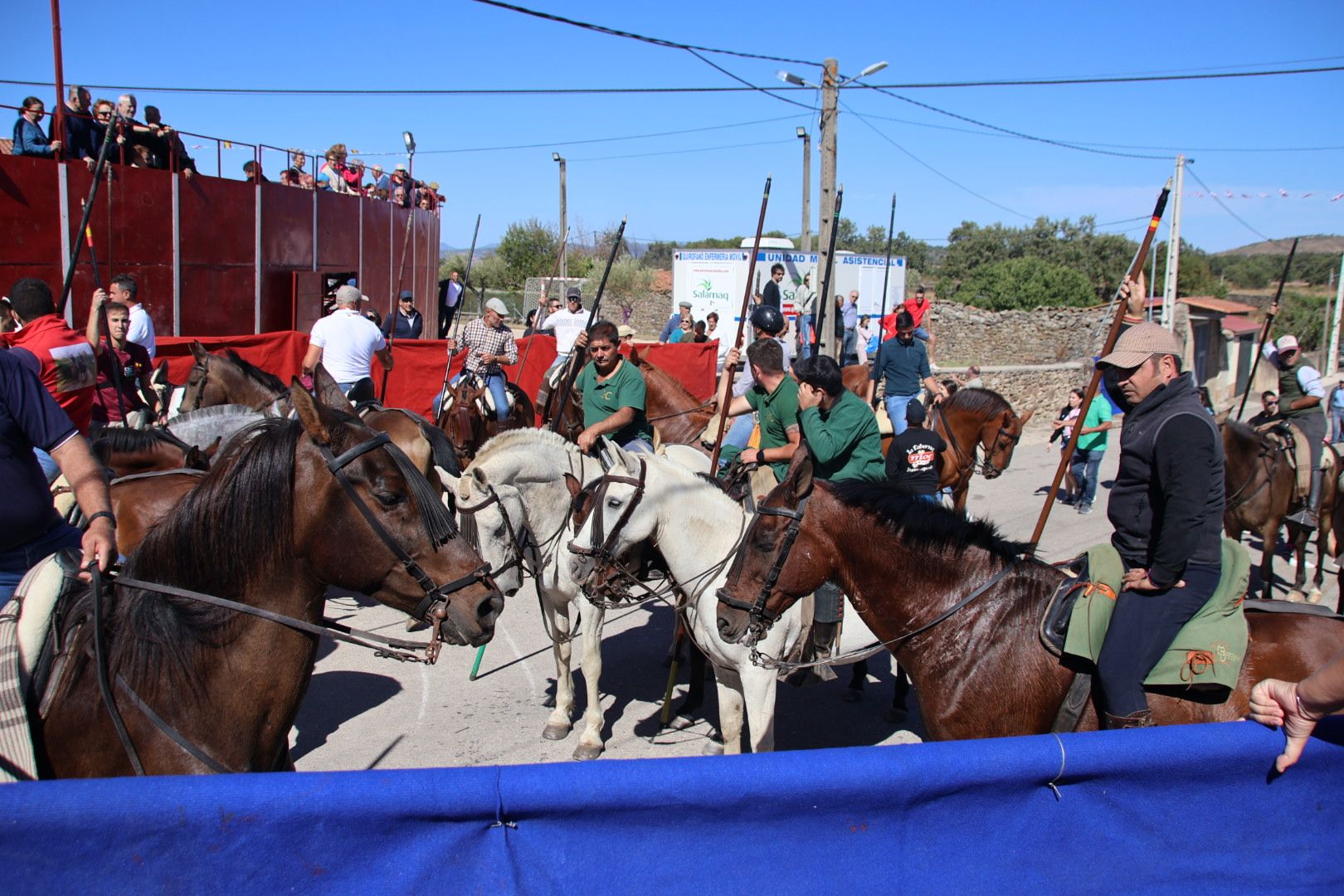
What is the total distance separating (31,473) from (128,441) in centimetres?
305

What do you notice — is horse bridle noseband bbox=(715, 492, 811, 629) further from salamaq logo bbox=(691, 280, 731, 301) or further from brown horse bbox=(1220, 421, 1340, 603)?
salamaq logo bbox=(691, 280, 731, 301)

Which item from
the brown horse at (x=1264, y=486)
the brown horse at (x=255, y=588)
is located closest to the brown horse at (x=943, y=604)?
the brown horse at (x=255, y=588)

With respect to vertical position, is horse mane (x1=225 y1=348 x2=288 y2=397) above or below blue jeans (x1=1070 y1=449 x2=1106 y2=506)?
above

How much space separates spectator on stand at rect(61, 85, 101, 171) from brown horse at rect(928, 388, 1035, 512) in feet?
38.6

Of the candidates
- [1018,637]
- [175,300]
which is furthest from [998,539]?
[175,300]

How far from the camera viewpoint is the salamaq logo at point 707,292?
2206 centimetres

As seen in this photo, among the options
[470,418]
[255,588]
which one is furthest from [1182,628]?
[470,418]

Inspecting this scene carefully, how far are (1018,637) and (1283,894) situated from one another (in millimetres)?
1254

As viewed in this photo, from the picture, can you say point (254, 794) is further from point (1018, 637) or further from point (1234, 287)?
point (1234, 287)

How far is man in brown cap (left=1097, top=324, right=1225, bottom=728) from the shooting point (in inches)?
125

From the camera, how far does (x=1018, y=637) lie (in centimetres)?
364

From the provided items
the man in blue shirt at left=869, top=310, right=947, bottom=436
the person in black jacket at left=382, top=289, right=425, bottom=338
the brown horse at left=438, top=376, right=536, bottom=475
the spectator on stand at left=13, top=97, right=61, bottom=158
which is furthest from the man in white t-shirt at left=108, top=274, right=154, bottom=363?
the man in blue shirt at left=869, top=310, right=947, bottom=436

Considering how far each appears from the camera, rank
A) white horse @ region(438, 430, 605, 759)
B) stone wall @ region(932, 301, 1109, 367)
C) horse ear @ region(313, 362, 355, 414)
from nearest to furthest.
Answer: horse ear @ region(313, 362, 355, 414) → white horse @ region(438, 430, 605, 759) → stone wall @ region(932, 301, 1109, 367)

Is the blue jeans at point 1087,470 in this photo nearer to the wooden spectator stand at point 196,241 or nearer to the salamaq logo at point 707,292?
the wooden spectator stand at point 196,241
